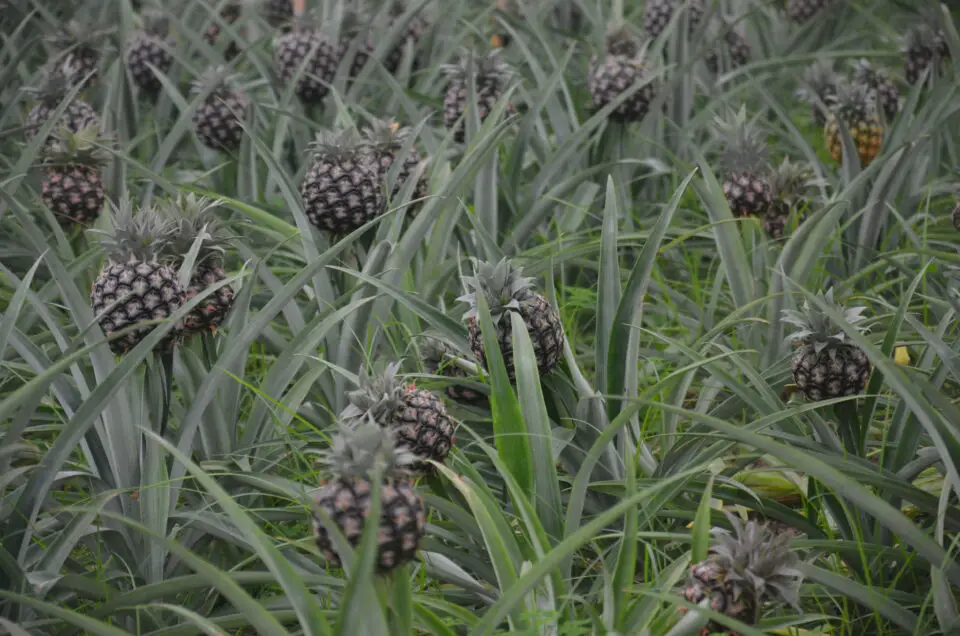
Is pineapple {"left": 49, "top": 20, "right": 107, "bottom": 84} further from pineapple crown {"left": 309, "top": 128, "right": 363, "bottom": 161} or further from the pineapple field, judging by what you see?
pineapple crown {"left": 309, "top": 128, "right": 363, "bottom": 161}

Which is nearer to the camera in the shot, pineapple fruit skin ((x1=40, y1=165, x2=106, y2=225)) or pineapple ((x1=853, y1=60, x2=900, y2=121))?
pineapple fruit skin ((x1=40, y1=165, x2=106, y2=225))

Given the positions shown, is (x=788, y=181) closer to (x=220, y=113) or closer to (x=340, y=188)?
(x=340, y=188)

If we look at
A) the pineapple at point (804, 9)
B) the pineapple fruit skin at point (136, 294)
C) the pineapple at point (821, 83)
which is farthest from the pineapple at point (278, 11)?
the pineapple fruit skin at point (136, 294)

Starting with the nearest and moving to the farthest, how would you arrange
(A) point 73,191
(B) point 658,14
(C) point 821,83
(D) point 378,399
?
1. (D) point 378,399
2. (A) point 73,191
3. (C) point 821,83
4. (B) point 658,14

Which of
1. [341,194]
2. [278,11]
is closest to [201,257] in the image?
[341,194]

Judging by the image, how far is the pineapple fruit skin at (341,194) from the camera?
254cm

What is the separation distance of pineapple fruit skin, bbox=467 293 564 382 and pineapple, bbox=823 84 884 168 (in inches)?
76.3

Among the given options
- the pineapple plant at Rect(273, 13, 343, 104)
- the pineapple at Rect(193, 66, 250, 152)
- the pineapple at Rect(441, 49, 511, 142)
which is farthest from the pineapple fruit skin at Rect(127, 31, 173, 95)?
the pineapple at Rect(441, 49, 511, 142)

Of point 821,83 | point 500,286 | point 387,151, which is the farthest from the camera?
point 821,83

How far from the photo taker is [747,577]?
1.50 metres

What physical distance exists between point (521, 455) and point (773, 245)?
1.73 m

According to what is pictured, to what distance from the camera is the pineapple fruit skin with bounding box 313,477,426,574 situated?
55.1 inches

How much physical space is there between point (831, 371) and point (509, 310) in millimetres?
642

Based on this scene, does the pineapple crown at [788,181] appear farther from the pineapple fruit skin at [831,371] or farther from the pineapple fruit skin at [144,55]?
the pineapple fruit skin at [144,55]
